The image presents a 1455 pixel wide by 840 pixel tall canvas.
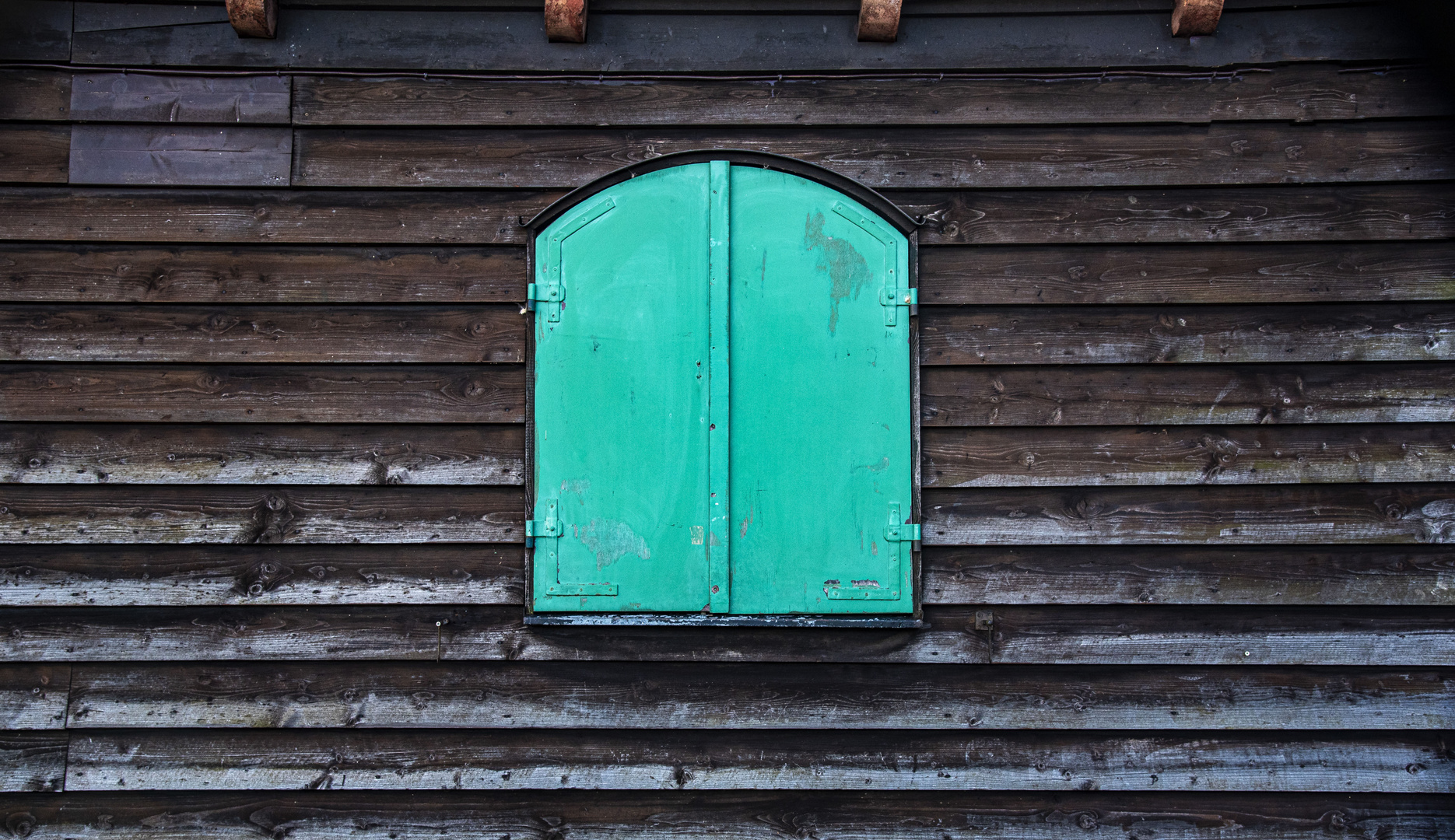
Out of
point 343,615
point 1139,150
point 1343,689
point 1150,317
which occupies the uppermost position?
point 1139,150

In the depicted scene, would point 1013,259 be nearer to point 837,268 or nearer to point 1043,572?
point 837,268

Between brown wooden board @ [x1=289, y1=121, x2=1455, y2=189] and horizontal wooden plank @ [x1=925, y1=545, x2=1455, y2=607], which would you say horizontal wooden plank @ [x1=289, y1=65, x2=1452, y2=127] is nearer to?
brown wooden board @ [x1=289, y1=121, x2=1455, y2=189]

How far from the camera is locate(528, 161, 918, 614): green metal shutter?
95.8 inches

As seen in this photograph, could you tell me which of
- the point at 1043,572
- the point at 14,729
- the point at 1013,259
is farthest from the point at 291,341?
the point at 1043,572

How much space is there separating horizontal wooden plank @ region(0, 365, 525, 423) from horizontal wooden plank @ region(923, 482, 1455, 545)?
159cm

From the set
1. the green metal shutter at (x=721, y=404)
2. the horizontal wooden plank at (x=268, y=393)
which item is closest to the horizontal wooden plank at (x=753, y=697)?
the green metal shutter at (x=721, y=404)

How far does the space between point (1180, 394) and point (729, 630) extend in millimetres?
1716

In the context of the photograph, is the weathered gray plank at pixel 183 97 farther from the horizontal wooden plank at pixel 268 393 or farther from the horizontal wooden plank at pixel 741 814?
the horizontal wooden plank at pixel 741 814

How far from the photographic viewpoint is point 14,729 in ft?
7.98

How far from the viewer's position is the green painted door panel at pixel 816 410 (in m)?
2.44

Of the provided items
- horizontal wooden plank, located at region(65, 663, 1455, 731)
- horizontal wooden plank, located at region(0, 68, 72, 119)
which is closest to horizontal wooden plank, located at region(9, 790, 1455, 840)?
horizontal wooden plank, located at region(65, 663, 1455, 731)

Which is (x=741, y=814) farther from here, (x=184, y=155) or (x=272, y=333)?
(x=184, y=155)

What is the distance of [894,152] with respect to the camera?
2.55 m

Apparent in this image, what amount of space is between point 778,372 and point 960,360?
2.04ft
